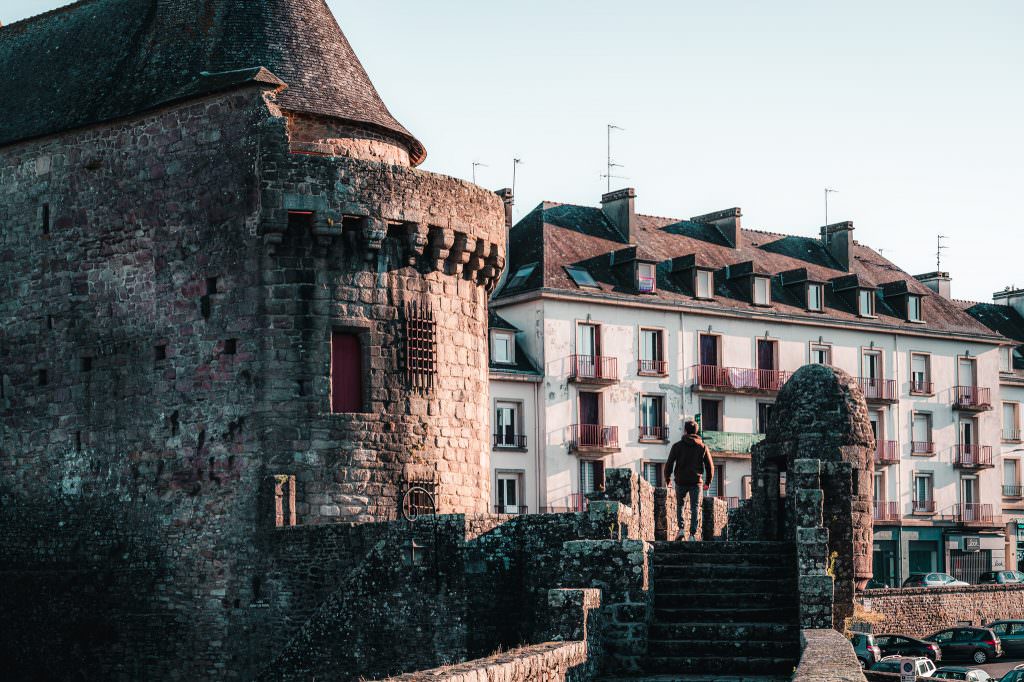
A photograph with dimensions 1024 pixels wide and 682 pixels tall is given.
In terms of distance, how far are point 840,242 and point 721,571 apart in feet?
156

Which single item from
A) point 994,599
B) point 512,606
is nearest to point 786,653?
point 512,606

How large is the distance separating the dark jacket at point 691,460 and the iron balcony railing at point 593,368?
1157 inches

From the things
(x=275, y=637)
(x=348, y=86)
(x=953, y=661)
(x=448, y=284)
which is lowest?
(x=953, y=661)

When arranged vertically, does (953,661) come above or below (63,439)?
below

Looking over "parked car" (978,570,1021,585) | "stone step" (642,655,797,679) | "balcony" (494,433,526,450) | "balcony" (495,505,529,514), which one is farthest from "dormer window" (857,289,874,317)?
"stone step" (642,655,797,679)

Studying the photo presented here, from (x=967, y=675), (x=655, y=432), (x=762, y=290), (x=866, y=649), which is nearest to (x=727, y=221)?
(x=762, y=290)

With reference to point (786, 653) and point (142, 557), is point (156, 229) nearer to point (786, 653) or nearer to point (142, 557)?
point (142, 557)

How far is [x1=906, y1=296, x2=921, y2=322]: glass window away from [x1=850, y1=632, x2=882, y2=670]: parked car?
1147 inches

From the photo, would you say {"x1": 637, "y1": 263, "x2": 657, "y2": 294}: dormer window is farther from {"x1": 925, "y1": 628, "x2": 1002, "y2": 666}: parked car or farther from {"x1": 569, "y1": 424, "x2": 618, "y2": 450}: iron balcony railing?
{"x1": 925, "y1": 628, "x2": 1002, "y2": 666}: parked car

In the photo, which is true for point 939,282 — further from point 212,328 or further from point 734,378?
point 212,328

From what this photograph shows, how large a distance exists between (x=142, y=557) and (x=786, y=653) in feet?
41.6

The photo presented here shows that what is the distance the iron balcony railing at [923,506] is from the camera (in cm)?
6347

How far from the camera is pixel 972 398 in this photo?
66938 mm

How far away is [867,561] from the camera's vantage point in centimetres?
2362
